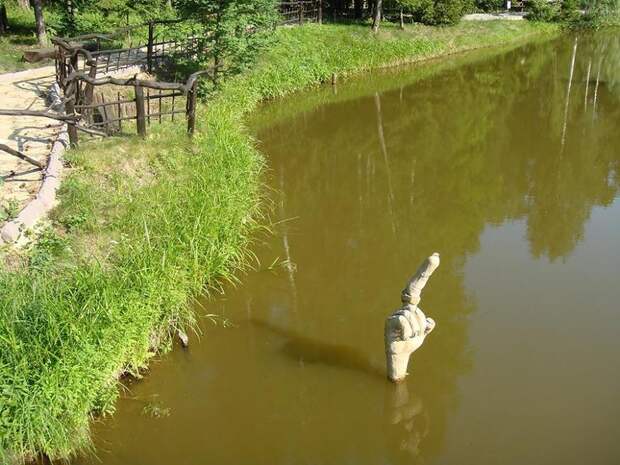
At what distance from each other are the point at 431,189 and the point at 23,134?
27.4 ft

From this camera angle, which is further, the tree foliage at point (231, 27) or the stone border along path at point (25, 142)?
the tree foliage at point (231, 27)

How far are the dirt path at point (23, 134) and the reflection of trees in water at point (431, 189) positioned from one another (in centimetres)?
436

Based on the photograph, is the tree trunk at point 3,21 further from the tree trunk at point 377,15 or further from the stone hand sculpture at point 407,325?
the stone hand sculpture at point 407,325

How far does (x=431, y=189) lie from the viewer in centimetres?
A: 1310

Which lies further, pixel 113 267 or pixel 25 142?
pixel 25 142

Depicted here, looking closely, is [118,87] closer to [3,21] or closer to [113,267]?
[113,267]

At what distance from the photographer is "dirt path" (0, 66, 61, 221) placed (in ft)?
30.4

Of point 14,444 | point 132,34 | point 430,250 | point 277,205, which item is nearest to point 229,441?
point 14,444

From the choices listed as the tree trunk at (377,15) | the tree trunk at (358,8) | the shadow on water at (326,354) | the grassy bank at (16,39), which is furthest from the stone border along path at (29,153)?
the tree trunk at (358,8)

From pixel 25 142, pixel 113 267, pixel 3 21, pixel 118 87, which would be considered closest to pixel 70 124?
pixel 25 142

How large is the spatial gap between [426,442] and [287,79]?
16.9m

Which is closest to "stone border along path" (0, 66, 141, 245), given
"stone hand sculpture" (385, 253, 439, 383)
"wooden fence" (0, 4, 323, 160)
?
"wooden fence" (0, 4, 323, 160)

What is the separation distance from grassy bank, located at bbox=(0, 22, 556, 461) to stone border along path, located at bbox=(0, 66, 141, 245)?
11.4 inches

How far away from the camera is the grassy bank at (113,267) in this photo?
18.9 ft
